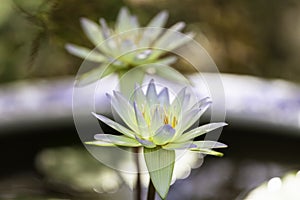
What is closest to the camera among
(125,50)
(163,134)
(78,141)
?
(163,134)

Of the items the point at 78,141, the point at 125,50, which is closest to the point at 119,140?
the point at 125,50

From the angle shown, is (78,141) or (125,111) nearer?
(125,111)

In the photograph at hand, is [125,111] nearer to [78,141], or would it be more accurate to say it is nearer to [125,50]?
[125,50]

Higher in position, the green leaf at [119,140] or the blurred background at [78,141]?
the blurred background at [78,141]

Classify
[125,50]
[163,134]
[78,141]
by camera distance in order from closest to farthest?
[163,134] < [125,50] < [78,141]

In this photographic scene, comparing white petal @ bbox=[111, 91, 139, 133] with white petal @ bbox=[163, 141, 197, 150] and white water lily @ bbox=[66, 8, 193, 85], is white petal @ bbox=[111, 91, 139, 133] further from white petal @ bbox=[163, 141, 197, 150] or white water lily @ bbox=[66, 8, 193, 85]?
white water lily @ bbox=[66, 8, 193, 85]

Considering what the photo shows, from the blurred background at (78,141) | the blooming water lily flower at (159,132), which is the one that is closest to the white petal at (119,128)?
the blooming water lily flower at (159,132)

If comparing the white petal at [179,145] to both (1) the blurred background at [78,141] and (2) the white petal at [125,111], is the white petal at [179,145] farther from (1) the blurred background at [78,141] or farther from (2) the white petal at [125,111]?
(1) the blurred background at [78,141]

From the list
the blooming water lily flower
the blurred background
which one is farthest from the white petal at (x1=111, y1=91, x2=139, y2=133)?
the blurred background
